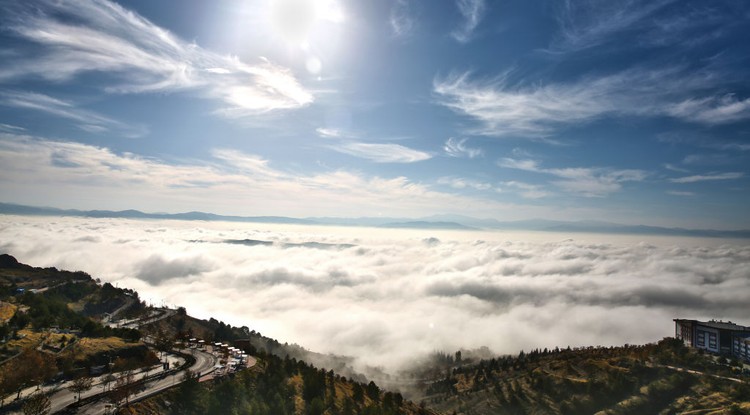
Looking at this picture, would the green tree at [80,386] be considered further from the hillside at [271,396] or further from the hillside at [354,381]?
the hillside at [271,396]

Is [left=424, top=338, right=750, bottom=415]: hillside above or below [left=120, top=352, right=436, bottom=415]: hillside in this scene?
below

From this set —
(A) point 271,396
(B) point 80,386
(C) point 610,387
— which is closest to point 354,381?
(A) point 271,396

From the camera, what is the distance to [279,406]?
73438 millimetres

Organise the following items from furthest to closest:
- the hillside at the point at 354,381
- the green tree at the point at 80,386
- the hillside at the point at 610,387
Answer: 1. the hillside at the point at 610,387
2. the hillside at the point at 354,381
3. the green tree at the point at 80,386

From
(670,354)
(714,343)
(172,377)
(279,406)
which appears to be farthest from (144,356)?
(714,343)

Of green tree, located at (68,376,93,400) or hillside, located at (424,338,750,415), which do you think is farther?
hillside, located at (424,338,750,415)

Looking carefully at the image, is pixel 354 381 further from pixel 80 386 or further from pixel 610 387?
pixel 610 387

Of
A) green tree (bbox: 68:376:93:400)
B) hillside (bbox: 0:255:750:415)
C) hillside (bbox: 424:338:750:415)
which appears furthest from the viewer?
hillside (bbox: 424:338:750:415)

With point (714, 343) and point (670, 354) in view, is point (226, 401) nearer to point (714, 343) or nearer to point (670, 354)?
point (670, 354)

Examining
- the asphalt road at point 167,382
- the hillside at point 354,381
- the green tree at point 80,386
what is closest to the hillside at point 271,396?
the hillside at point 354,381

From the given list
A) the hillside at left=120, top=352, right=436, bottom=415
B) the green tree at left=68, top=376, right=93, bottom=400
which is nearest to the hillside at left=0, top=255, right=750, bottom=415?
the hillside at left=120, top=352, right=436, bottom=415

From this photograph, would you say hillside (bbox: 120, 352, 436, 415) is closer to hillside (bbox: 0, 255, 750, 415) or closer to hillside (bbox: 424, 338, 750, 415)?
hillside (bbox: 0, 255, 750, 415)

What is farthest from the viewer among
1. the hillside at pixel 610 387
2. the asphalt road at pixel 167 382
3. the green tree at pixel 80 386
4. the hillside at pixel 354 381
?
the hillside at pixel 610 387

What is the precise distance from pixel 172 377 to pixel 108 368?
55.8 feet
